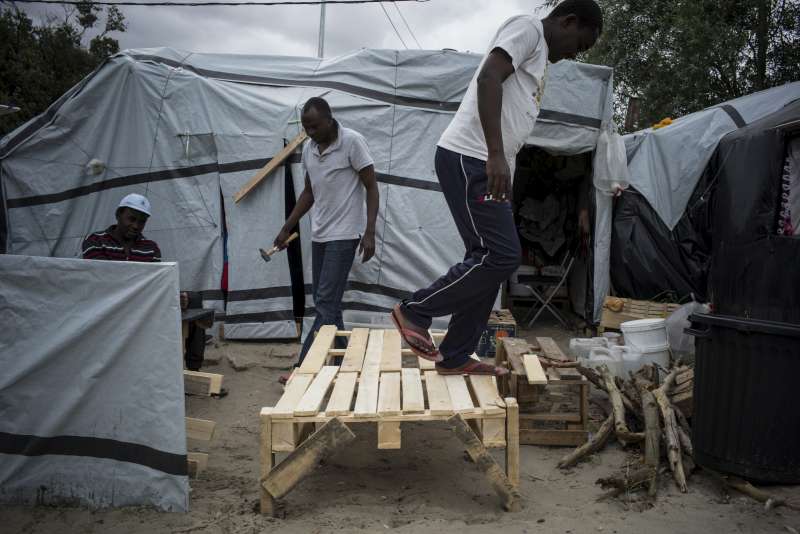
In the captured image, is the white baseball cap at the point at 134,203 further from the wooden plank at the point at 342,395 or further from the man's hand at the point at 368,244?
the wooden plank at the point at 342,395

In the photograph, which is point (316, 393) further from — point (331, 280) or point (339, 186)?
point (339, 186)

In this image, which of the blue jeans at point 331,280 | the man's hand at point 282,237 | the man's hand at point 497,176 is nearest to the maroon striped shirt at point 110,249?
the man's hand at point 282,237

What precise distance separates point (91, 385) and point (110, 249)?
220 centimetres

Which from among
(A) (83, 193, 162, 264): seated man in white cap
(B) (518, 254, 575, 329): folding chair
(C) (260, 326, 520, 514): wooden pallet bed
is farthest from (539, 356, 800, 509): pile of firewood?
(B) (518, 254, 575, 329): folding chair

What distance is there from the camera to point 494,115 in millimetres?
2938

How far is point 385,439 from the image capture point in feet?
9.43

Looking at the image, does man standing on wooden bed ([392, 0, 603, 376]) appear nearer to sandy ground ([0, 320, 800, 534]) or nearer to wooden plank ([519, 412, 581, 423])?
sandy ground ([0, 320, 800, 534])

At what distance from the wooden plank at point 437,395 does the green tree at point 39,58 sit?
14.4 m

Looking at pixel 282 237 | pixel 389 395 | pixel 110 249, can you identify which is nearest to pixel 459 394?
pixel 389 395

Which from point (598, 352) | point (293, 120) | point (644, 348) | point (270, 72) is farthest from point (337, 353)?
point (270, 72)

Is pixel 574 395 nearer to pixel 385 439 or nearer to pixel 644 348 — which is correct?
pixel 644 348

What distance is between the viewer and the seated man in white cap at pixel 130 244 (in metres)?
4.69

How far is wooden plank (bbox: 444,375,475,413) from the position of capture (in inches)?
115

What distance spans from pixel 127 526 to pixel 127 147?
5.50 metres
